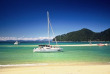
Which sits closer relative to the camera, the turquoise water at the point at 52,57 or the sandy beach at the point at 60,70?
the sandy beach at the point at 60,70

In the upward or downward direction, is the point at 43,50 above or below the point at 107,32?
below

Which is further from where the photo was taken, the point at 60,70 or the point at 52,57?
the point at 52,57

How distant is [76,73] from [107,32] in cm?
20428

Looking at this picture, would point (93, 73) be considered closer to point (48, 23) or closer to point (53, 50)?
point (53, 50)

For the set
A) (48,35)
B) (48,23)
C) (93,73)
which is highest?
(48,23)

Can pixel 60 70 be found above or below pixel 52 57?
above

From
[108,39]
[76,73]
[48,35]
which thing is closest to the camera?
[76,73]

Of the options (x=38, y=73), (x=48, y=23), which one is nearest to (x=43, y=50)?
(x=48, y=23)

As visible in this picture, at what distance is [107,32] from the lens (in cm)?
19800

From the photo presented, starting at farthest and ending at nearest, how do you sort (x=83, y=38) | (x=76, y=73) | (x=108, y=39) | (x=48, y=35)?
(x=83, y=38), (x=108, y=39), (x=48, y=35), (x=76, y=73)

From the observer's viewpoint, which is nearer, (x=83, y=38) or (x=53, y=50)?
(x=53, y=50)

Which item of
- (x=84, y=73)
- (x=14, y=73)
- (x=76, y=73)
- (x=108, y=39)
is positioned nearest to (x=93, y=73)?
(x=84, y=73)

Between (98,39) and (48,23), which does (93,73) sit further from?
(98,39)

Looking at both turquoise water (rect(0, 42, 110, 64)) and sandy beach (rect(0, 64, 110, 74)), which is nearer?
sandy beach (rect(0, 64, 110, 74))
